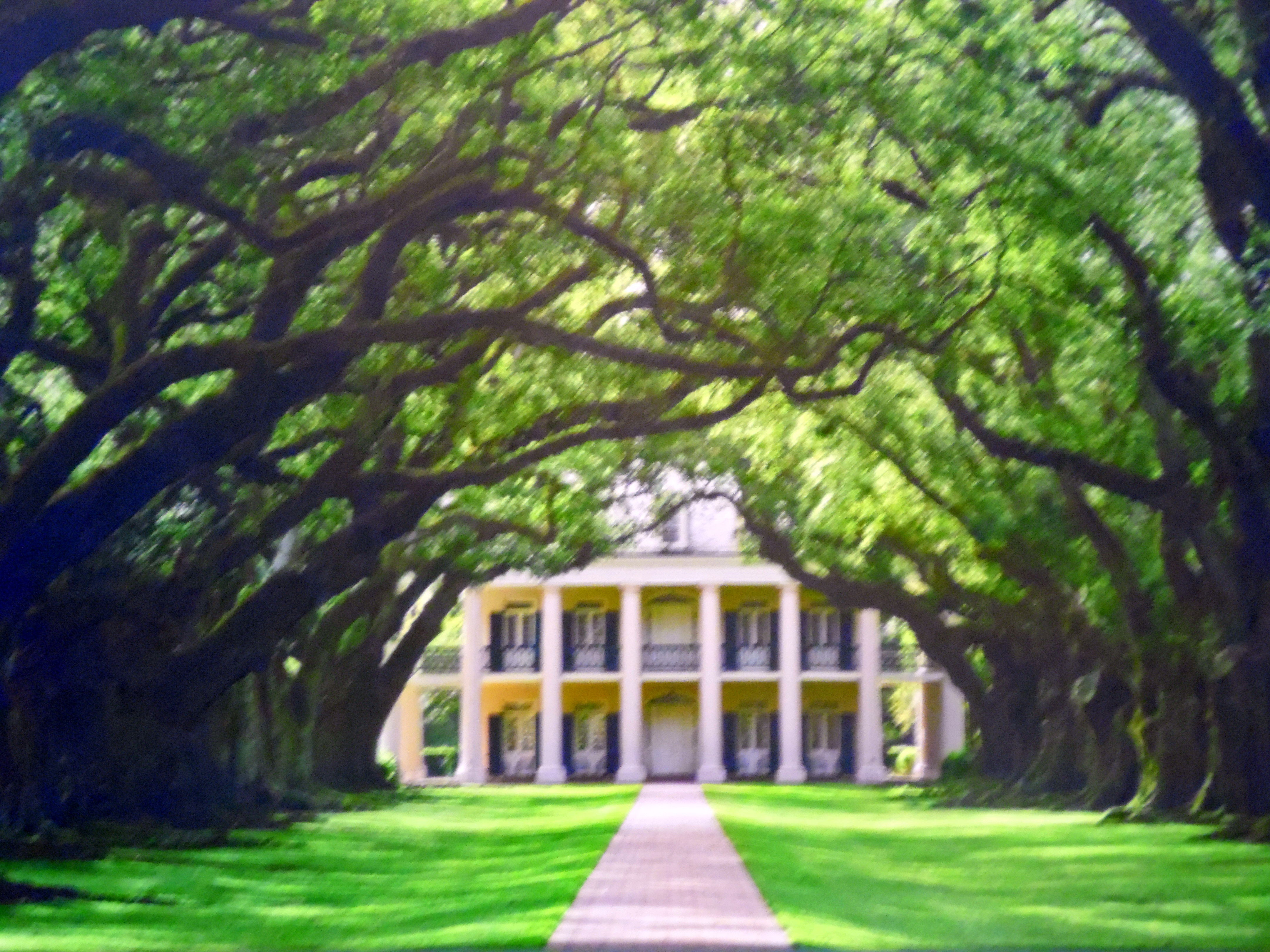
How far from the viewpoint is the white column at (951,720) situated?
63.1 metres

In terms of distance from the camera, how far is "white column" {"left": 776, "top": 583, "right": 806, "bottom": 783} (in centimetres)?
6112

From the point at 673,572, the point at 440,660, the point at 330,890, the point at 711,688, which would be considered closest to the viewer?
the point at 330,890

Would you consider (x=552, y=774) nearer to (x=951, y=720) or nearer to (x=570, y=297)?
(x=951, y=720)

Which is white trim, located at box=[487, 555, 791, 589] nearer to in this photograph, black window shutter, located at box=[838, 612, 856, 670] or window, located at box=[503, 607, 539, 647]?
window, located at box=[503, 607, 539, 647]

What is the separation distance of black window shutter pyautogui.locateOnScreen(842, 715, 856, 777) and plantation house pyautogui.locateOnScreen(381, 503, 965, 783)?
0.05m

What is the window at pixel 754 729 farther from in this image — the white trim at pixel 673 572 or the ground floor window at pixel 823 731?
the white trim at pixel 673 572

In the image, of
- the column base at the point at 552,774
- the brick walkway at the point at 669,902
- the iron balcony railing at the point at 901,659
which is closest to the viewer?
the brick walkway at the point at 669,902

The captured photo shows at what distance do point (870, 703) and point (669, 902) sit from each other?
46216 millimetres

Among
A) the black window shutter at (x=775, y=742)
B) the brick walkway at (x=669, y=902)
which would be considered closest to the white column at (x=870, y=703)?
the black window shutter at (x=775, y=742)

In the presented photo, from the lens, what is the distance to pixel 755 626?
63406 millimetres

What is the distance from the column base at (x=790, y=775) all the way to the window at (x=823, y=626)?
171 inches

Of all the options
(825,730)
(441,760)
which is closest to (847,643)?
(825,730)

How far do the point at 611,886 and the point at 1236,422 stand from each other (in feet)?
28.3

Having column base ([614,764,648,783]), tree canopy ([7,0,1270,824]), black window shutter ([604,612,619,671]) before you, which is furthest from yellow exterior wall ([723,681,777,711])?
tree canopy ([7,0,1270,824])
